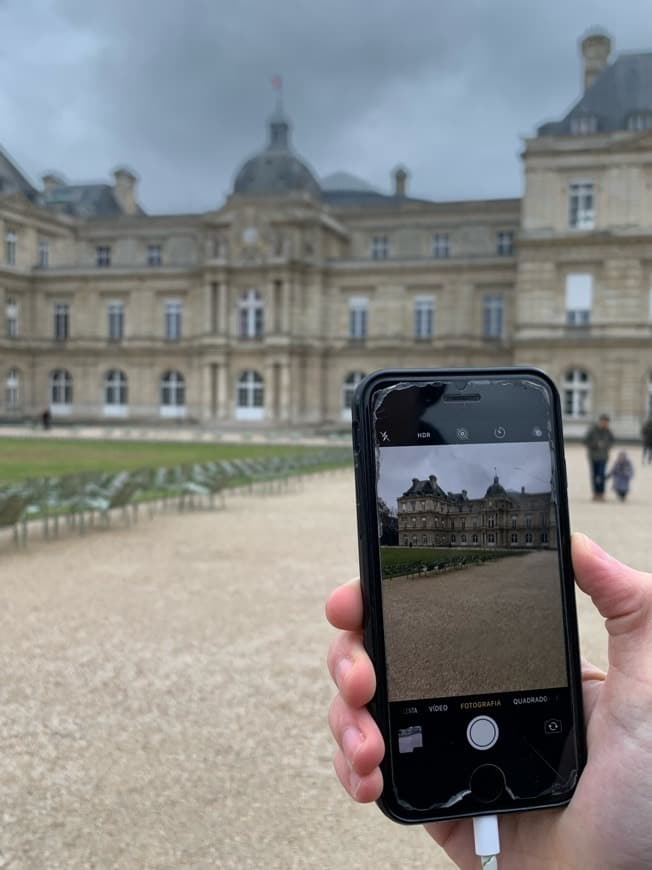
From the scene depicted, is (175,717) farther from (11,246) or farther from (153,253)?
(153,253)

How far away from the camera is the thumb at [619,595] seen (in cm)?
201

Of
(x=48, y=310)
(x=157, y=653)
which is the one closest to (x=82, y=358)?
(x=48, y=310)

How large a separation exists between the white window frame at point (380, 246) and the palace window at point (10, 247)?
21288 mm

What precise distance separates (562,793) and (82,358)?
5268 cm

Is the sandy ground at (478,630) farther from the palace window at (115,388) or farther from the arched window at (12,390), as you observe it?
the arched window at (12,390)

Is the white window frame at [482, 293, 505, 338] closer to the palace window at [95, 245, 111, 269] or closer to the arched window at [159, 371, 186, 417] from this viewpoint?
the arched window at [159, 371, 186, 417]

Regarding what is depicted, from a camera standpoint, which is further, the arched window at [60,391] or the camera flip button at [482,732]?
the arched window at [60,391]

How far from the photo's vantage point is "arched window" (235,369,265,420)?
48.2 meters

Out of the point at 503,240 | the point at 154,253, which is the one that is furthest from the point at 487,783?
the point at 154,253

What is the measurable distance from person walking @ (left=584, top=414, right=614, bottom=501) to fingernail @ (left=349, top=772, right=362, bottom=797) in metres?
16.1

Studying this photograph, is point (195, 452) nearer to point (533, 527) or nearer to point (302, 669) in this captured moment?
point (302, 669)


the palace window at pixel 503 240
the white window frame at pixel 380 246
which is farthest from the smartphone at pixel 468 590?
the white window frame at pixel 380 246

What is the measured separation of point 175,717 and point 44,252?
2116 inches

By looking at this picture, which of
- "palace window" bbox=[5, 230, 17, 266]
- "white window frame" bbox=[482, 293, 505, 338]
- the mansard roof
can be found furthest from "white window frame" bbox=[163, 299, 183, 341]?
the mansard roof
